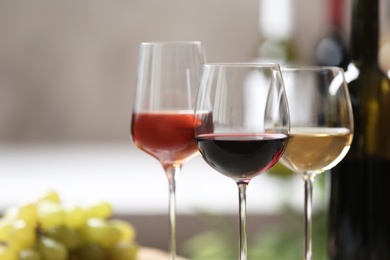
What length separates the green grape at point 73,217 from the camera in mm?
1178

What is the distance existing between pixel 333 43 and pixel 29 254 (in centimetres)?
155

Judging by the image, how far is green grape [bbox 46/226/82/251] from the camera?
1.15 meters

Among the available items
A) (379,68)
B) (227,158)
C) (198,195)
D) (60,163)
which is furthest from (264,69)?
(60,163)

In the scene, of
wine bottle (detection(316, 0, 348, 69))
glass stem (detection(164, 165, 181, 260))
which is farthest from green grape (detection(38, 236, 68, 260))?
wine bottle (detection(316, 0, 348, 69))

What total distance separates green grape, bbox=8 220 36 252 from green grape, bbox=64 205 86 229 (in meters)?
0.07

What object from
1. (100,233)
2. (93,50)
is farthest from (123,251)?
(93,50)

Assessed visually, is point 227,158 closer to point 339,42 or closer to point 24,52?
point 339,42

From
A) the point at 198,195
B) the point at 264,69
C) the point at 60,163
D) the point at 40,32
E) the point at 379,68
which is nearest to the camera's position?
the point at 264,69

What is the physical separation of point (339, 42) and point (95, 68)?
4.11ft

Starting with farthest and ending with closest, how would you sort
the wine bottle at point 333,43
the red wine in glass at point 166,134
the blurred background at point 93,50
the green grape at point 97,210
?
the blurred background at point 93,50
the wine bottle at point 333,43
the green grape at point 97,210
the red wine in glass at point 166,134

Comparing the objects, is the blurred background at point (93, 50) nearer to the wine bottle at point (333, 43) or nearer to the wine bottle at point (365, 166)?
the wine bottle at point (333, 43)

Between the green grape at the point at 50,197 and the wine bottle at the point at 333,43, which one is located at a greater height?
the wine bottle at the point at 333,43

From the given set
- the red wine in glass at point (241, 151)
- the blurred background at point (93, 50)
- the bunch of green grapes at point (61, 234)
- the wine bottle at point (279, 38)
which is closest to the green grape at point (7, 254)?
the bunch of green grapes at point (61, 234)

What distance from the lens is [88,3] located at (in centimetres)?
338
